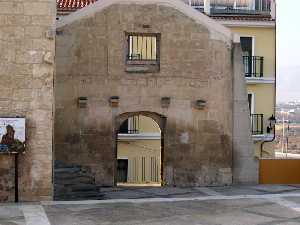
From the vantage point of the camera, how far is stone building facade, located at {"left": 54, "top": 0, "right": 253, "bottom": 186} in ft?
62.4

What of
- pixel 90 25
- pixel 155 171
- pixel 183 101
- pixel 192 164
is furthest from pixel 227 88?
pixel 155 171

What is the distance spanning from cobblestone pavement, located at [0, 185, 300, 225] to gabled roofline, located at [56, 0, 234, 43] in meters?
6.19

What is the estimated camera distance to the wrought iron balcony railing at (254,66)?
2734cm

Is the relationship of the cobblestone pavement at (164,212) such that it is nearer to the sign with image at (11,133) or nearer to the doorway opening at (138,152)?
the sign with image at (11,133)

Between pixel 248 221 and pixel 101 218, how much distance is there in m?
3.01

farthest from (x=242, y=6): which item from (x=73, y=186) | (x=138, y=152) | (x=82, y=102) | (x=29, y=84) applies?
(x=29, y=84)

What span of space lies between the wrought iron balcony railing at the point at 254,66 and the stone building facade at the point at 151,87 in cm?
753

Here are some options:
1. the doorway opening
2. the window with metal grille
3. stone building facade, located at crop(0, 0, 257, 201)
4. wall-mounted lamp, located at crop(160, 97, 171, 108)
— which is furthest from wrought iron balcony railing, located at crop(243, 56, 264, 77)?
wall-mounted lamp, located at crop(160, 97, 171, 108)

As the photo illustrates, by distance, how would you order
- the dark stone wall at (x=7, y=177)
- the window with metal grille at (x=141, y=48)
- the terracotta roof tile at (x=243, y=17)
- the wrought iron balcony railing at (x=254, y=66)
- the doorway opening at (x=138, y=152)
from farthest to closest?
1. the terracotta roof tile at (x=243, y=17)
2. the wrought iron balcony railing at (x=254, y=66)
3. the doorway opening at (x=138, y=152)
4. the window with metal grille at (x=141, y=48)
5. the dark stone wall at (x=7, y=177)

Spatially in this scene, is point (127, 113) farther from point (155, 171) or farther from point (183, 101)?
point (155, 171)

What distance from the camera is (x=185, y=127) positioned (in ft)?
64.3

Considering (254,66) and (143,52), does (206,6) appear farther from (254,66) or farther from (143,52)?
(143,52)

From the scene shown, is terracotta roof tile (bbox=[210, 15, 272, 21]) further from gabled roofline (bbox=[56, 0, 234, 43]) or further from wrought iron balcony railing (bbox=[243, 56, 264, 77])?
gabled roofline (bbox=[56, 0, 234, 43])

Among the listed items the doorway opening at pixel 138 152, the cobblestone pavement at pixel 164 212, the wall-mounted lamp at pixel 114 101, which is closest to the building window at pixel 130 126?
the doorway opening at pixel 138 152
